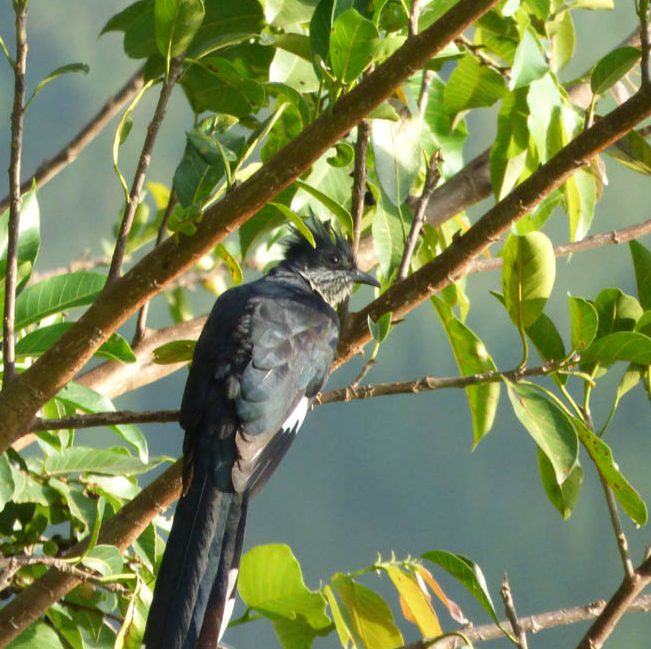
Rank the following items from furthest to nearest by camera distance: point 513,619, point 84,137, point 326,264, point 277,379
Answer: point 326,264 → point 84,137 → point 277,379 → point 513,619

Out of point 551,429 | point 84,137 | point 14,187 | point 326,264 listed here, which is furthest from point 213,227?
point 326,264

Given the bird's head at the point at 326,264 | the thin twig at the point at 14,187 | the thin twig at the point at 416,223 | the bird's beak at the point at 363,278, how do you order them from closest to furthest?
the thin twig at the point at 14,187, the thin twig at the point at 416,223, the bird's beak at the point at 363,278, the bird's head at the point at 326,264

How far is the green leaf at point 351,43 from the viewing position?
184 cm

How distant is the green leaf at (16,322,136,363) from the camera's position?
205 centimetres

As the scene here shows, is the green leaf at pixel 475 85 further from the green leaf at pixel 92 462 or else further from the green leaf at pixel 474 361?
the green leaf at pixel 92 462

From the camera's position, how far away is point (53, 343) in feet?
6.79

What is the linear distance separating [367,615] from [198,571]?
0.34 metres

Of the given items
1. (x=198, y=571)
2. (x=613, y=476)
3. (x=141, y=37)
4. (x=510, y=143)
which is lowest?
(x=198, y=571)

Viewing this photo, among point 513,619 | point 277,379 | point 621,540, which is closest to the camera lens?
point 513,619

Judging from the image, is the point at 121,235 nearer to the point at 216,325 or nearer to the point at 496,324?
the point at 216,325

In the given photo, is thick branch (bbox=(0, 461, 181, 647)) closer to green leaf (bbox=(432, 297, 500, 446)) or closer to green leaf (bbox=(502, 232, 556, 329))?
green leaf (bbox=(432, 297, 500, 446))

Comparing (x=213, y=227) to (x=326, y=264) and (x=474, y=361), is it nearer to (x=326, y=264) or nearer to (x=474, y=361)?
(x=474, y=361)

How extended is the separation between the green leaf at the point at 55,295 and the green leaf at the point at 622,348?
3.03 feet

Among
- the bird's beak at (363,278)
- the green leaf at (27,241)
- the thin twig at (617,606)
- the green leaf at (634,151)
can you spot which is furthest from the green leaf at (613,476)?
the bird's beak at (363,278)
